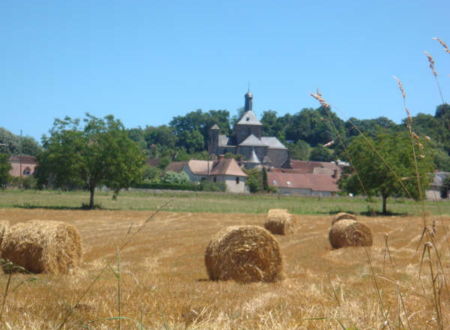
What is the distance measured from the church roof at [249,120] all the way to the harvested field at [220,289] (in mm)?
118746

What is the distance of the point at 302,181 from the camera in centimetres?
11069

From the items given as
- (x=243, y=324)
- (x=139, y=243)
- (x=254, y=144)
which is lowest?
(x=139, y=243)

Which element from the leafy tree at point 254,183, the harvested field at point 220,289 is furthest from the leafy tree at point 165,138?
the harvested field at point 220,289

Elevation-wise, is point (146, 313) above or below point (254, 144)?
below

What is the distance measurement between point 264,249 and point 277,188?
313 feet

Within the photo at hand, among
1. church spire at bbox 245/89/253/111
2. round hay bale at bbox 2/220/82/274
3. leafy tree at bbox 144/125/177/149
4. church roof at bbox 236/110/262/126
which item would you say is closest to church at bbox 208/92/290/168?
church roof at bbox 236/110/262/126

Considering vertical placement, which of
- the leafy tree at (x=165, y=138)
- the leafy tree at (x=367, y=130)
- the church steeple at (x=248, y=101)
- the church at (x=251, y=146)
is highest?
the church steeple at (x=248, y=101)

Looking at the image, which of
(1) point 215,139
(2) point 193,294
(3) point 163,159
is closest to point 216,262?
(2) point 193,294

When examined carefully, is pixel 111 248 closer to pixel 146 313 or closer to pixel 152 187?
pixel 146 313

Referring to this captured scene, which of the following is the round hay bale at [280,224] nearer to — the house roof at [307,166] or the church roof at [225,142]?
the house roof at [307,166]

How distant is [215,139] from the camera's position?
15925cm

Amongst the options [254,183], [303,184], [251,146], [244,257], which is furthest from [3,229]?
[251,146]

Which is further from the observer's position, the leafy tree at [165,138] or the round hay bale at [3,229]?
the leafy tree at [165,138]

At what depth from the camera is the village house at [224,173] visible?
108 m
